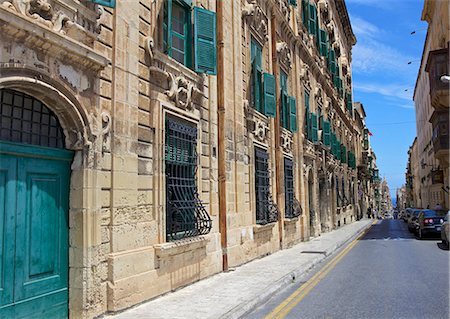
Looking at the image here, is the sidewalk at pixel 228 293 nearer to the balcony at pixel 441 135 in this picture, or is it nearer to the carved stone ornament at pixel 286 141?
the carved stone ornament at pixel 286 141

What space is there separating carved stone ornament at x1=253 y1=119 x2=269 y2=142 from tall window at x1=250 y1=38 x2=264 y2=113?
1.56ft

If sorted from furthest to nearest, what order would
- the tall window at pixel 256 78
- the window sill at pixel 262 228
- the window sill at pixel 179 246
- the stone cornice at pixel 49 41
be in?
the tall window at pixel 256 78 < the window sill at pixel 262 228 < the window sill at pixel 179 246 < the stone cornice at pixel 49 41

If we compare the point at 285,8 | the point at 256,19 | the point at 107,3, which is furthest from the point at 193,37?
the point at 285,8

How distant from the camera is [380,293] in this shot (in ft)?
28.2

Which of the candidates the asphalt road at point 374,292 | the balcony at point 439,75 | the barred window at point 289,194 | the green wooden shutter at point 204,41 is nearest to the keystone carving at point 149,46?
the green wooden shutter at point 204,41

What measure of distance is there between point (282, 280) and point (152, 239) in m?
3.43

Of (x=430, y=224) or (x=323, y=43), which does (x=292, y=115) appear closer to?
(x=430, y=224)

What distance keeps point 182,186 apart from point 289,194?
928 centimetres

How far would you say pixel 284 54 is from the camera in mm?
18078

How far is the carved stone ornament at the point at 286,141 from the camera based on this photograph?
684 inches

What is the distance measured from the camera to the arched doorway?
5355 millimetres

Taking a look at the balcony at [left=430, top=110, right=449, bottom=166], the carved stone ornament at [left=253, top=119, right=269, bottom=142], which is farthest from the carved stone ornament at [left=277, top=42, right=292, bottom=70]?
the balcony at [left=430, top=110, right=449, bottom=166]

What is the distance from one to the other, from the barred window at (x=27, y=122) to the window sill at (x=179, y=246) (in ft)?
9.11

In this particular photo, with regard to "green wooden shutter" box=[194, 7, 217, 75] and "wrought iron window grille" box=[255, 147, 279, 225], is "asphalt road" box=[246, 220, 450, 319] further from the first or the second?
"green wooden shutter" box=[194, 7, 217, 75]
